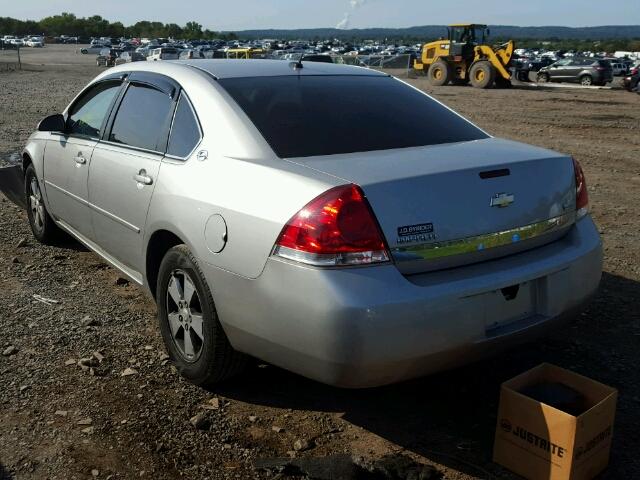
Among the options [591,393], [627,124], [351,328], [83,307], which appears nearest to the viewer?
[351,328]

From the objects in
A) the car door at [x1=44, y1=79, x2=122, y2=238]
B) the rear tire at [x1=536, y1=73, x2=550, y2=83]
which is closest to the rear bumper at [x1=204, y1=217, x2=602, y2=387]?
the car door at [x1=44, y1=79, x2=122, y2=238]

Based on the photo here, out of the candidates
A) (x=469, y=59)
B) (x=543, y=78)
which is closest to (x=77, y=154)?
(x=469, y=59)

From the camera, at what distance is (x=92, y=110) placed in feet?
16.1

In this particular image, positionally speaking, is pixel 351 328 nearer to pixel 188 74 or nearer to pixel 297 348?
pixel 297 348

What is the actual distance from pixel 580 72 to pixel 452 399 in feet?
112

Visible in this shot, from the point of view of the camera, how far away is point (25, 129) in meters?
14.4

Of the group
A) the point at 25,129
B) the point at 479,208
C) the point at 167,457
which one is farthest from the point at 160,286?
the point at 25,129

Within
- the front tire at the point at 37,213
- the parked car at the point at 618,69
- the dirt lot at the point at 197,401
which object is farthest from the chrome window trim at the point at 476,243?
the parked car at the point at 618,69

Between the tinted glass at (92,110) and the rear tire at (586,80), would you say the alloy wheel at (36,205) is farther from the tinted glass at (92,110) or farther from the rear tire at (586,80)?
the rear tire at (586,80)

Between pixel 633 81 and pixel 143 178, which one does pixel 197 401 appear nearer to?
pixel 143 178

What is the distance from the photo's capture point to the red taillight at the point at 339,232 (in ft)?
9.25

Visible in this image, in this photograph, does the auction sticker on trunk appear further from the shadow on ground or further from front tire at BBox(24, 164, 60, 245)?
front tire at BBox(24, 164, 60, 245)

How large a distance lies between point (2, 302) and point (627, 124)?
1508 centimetres

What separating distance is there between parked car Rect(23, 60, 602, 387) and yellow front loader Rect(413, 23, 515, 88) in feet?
86.6
